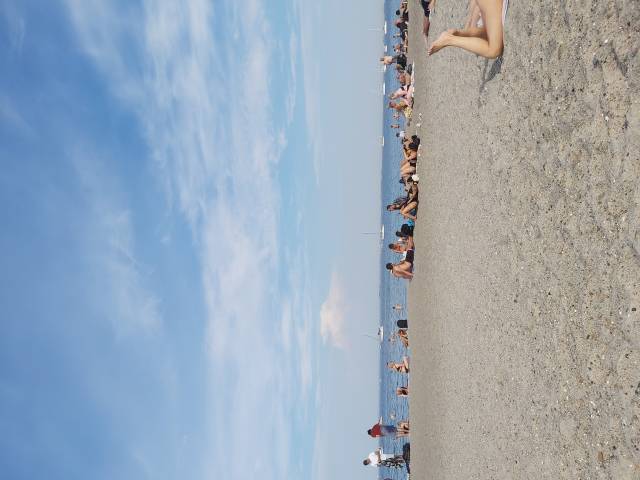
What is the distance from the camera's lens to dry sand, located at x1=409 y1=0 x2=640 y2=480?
4.16m

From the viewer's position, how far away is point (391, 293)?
158 ft

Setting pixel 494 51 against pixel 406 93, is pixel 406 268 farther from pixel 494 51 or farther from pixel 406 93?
pixel 494 51

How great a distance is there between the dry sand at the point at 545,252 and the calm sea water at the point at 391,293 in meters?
21.7

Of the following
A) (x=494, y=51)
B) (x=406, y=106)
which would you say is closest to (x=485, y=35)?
(x=494, y=51)

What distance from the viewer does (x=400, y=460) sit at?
690 inches

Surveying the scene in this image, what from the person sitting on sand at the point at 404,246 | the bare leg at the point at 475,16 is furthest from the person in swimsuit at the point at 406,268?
the bare leg at the point at 475,16

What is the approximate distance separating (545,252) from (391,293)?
141ft

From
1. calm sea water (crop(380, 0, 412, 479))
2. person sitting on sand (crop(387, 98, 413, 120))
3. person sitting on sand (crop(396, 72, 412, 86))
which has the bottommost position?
person sitting on sand (crop(387, 98, 413, 120))

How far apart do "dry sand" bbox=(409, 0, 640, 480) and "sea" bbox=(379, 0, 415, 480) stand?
22.3 meters

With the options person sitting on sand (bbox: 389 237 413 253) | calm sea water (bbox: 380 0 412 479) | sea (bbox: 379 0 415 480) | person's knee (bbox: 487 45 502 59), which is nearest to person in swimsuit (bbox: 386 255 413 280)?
person sitting on sand (bbox: 389 237 413 253)

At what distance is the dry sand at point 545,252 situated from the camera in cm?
416

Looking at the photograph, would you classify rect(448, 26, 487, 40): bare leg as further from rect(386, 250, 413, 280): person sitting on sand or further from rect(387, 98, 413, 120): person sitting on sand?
rect(387, 98, 413, 120): person sitting on sand

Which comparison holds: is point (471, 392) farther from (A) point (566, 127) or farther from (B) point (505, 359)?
(A) point (566, 127)

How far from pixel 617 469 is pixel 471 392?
3.96 m
